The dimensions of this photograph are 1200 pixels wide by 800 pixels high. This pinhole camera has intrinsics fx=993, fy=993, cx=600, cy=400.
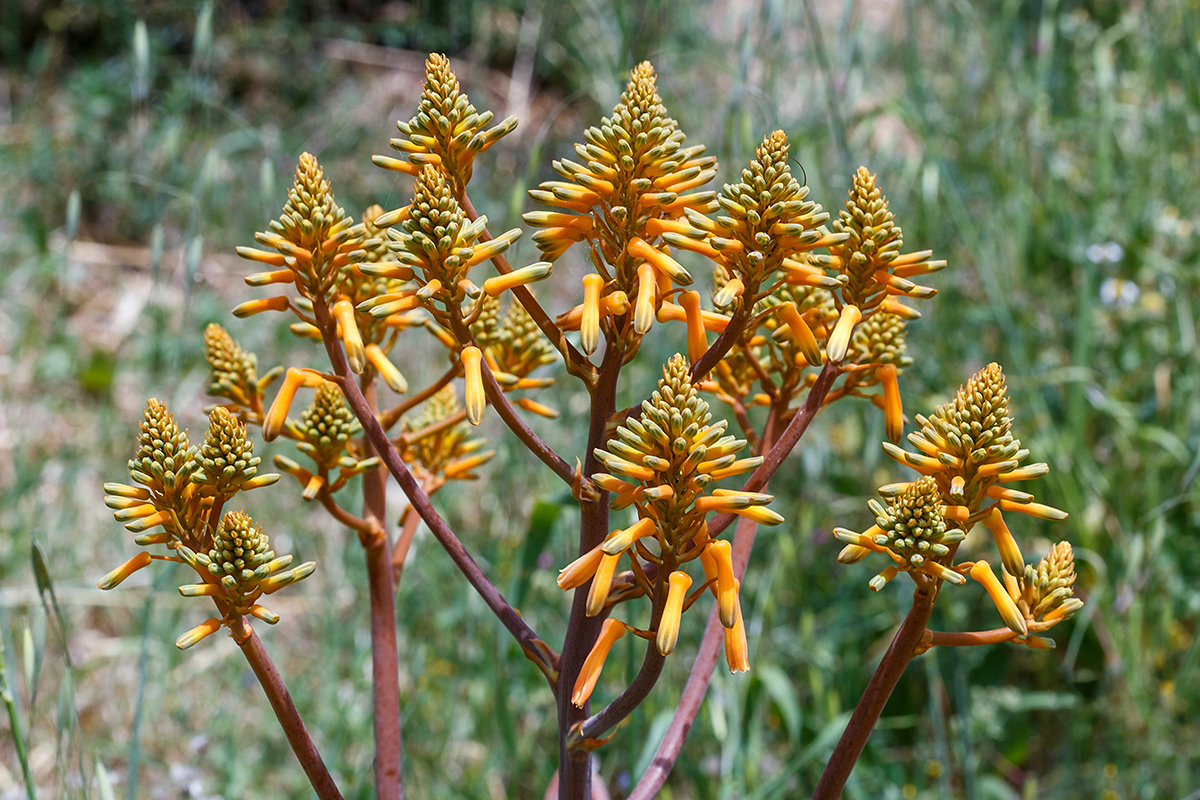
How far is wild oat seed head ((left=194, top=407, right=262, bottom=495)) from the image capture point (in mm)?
854

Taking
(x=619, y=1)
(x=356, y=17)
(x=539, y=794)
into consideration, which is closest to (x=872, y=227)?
(x=619, y=1)

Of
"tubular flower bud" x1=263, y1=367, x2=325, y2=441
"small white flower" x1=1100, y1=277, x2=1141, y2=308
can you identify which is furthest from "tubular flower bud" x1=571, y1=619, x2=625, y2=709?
"small white flower" x1=1100, y1=277, x2=1141, y2=308

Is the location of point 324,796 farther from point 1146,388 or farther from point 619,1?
point 1146,388

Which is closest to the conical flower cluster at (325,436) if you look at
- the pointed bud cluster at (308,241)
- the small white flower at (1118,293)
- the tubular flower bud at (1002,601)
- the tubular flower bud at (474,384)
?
the pointed bud cluster at (308,241)

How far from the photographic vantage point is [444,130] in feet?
2.93

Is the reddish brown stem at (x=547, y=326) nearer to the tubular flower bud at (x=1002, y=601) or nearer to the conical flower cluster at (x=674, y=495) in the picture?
the conical flower cluster at (x=674, y=495)

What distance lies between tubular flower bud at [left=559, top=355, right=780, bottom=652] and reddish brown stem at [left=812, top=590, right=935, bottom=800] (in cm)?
20

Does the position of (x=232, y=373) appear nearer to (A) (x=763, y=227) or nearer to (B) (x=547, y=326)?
(B) (x=547, y=326)

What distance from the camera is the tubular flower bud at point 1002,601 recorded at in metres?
0.81

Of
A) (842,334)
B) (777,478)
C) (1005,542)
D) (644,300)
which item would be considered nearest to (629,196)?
(644,300)

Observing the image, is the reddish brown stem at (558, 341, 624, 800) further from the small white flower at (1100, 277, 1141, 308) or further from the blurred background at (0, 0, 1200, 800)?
the small white flower at (1100, 277, 1141, 308)

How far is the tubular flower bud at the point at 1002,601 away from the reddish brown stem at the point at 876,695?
2.0 inches

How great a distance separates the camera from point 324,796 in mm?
947

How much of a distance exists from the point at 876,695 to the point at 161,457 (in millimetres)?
666
